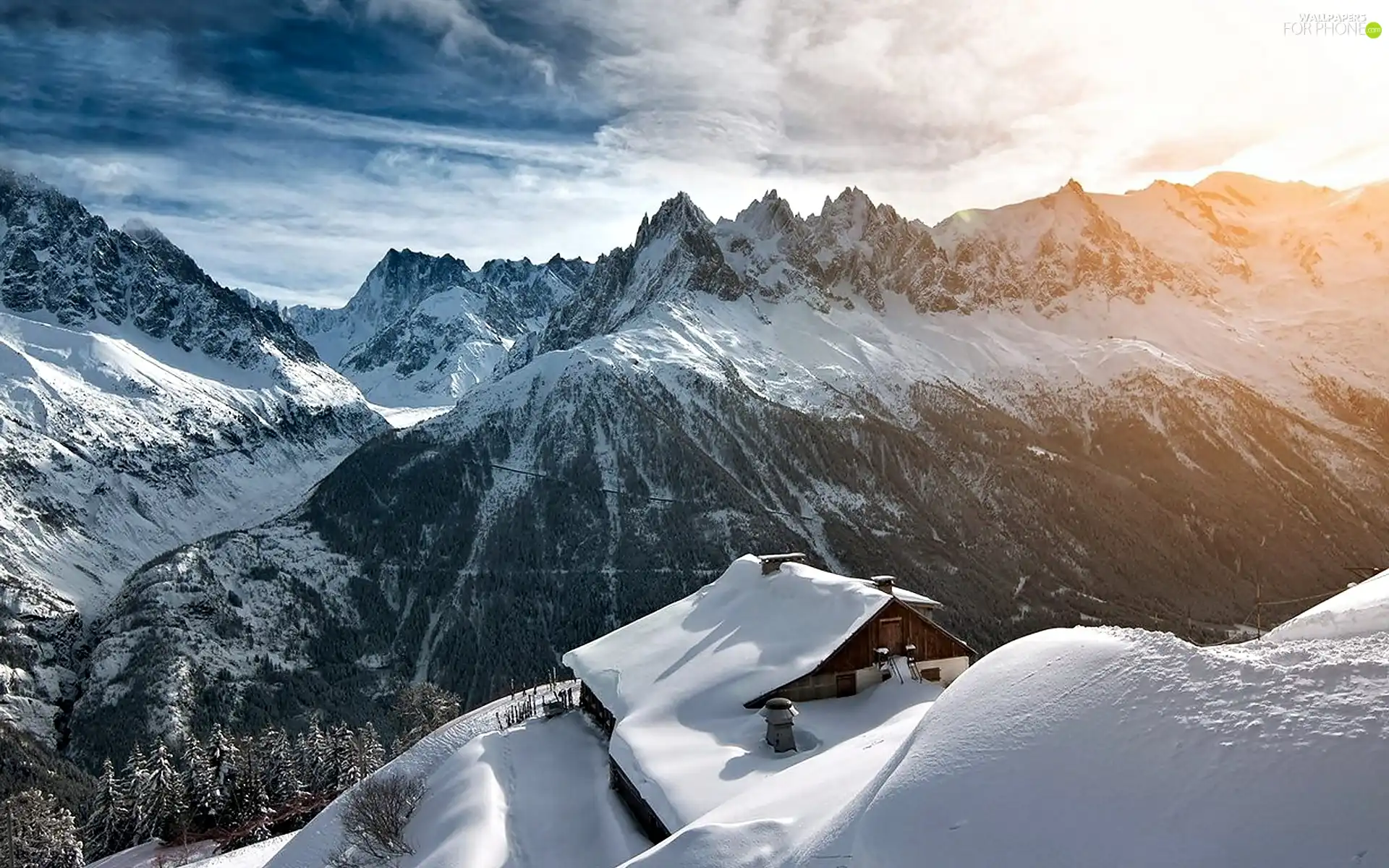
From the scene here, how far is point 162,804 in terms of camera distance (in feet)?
183

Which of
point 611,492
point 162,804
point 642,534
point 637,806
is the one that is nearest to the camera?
point 637,806

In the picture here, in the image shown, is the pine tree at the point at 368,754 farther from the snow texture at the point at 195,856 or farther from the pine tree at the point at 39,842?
the pine tree at the point at 39,842

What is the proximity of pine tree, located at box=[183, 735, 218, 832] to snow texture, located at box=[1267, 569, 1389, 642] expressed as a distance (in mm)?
63661

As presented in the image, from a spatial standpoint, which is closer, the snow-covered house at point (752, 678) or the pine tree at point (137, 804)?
the snow-covered house at point (752, 678)

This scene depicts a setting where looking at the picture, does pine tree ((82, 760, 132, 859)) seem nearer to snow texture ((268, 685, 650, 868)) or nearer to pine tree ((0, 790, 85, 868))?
pine tree ((0, 790, 85, 868))

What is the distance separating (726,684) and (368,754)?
45123mm

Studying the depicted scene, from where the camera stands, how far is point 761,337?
19912 cm

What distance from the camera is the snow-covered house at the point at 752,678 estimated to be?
89.2 feet

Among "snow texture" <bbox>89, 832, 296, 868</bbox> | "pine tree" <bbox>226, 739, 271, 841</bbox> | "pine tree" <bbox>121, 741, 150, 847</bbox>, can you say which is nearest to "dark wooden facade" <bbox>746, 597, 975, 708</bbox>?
"snow texture" <bbox>89, 832, 296, 868</bbox>

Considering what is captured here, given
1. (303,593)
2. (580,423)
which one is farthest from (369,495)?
(580,423)

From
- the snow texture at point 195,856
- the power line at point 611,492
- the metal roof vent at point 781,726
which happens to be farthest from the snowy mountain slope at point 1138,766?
the power line at point 611,492

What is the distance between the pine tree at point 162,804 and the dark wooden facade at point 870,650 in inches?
1861

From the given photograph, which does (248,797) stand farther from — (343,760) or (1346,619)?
(1346,619)

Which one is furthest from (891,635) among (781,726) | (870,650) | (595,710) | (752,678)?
(595,710)
